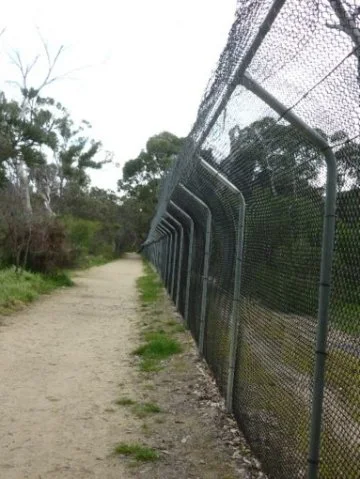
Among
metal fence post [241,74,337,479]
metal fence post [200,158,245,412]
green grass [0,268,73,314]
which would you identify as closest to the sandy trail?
green grass [0,268,73,314]

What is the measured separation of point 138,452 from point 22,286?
30.2ft

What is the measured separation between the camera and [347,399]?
2166 mm

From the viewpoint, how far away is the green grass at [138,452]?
3.55 meters

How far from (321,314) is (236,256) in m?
2.12

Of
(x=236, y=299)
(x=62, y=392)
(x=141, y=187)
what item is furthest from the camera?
(x=141, y=187)

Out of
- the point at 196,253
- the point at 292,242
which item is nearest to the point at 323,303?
the point at 292,242

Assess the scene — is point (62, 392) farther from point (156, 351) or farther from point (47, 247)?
point (47, 247)

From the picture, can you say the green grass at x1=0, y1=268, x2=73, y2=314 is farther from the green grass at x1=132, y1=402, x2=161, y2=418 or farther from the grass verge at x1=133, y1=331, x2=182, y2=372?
the green grass at x1=132, y1=402, x2=161, y2=418

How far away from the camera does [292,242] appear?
2.93 m

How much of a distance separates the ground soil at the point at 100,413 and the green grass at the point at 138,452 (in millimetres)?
Result: 51

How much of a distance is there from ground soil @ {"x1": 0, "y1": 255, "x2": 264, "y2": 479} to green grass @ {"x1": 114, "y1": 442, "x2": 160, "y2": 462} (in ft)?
0.17

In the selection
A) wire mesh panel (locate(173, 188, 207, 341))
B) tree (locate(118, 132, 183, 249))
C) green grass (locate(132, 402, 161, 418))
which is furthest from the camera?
tree (locate(118, 132, 183, 249))

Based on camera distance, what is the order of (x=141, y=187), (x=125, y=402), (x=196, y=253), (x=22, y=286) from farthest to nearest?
(x=141, y=187) → (x=22, y=286) → (x=196, y=253) → (x=125, y=402)

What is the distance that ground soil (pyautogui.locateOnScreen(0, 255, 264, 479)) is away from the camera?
3.42 meters
